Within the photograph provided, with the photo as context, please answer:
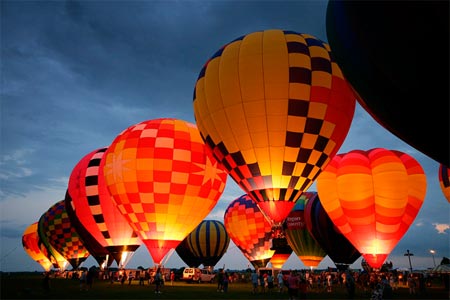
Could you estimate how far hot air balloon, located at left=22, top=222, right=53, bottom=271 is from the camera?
2080 inches

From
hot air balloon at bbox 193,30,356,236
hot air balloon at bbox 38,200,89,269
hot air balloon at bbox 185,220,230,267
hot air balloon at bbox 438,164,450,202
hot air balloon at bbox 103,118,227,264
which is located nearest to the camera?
hot air balloon at bbox 193,30,356,236

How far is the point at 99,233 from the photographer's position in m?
22.5

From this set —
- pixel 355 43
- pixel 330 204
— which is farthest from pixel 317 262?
pixel 355 43

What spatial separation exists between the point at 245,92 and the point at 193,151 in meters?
5.50

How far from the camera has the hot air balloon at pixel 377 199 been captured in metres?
17.9

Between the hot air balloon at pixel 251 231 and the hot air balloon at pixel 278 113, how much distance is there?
12.5 metres

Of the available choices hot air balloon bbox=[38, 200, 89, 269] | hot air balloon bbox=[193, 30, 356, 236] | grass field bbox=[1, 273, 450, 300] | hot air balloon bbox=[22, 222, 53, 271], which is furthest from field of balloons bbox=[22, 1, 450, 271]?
hot air balloon bbox=[22, 222, 53, 271]

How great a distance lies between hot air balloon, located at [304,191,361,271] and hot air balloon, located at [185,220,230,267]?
13.7m

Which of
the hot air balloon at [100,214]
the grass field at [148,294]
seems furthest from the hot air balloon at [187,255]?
the grass field at [148,294]

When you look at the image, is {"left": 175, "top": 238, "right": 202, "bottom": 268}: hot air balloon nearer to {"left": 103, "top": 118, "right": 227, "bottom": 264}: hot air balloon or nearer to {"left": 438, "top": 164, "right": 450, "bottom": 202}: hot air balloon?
{"left": 103, "top": 118, "right": 227, "bottom": 264}: hot air balloon

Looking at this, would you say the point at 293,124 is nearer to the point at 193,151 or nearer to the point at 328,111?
the point at 328,111

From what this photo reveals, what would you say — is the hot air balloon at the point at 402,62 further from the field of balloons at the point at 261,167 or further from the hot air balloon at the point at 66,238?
the hot air balloon at the point at 66,238

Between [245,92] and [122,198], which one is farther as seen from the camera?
[122,198]

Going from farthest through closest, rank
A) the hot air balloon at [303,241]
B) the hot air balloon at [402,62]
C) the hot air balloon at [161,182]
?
the hot air balloon at [303,241] → the hot air balloon at [161,182] → the hot air balloon at [402,62]
